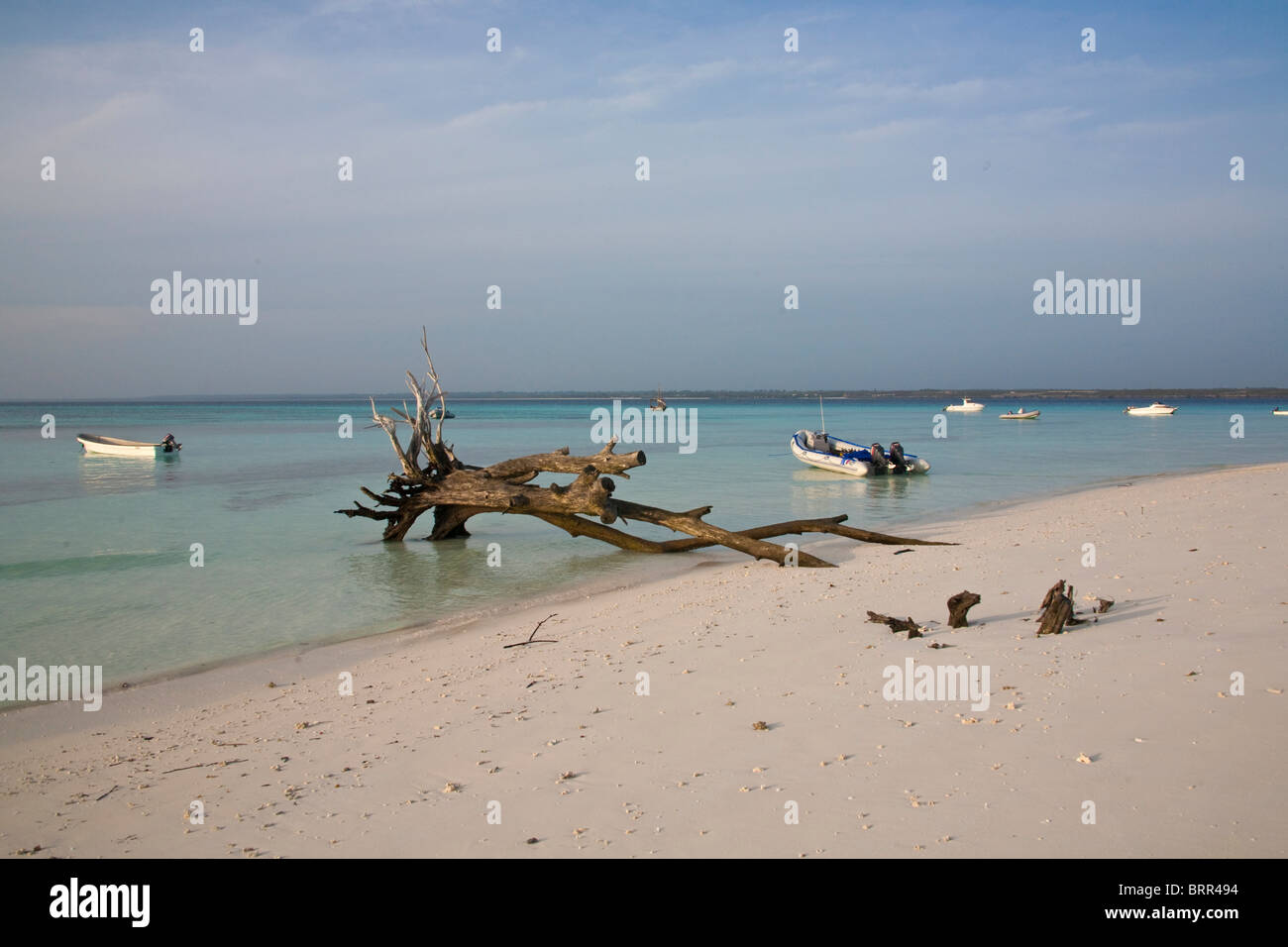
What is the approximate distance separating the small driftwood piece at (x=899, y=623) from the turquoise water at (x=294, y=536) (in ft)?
17.7

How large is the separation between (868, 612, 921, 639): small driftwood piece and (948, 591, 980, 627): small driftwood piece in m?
0.31

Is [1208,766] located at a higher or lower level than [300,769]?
higher

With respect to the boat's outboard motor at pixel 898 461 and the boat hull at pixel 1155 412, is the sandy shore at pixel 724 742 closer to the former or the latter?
the boat's outboard motor at pixel 898 461

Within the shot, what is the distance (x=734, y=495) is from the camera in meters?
23.2

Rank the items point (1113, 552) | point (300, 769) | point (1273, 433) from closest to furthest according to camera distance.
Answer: point (300, 769)
point (1113, 552)
point (1273, 433)

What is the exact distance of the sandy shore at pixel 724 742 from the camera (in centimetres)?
384

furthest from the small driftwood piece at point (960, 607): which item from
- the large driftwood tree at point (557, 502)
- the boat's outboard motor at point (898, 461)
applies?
the boat's outboard motor at point (898, 461)

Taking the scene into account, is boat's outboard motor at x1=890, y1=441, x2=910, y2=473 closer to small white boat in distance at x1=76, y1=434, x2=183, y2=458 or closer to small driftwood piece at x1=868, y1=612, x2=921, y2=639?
small driftwood piece at x1=868, y1=612, x2=921, y2=639

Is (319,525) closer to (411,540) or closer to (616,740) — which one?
(411,540)

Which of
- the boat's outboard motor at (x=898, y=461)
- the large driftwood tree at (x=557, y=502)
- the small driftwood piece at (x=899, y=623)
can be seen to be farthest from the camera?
the boat's outboard motor at (x=898, y=461)

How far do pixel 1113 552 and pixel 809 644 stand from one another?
5.41m

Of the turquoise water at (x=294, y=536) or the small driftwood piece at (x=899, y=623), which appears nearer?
the small driftwood piece at (x=899, y=623)

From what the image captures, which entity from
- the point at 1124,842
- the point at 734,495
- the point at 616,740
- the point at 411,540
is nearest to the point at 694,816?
the point at 616,740
